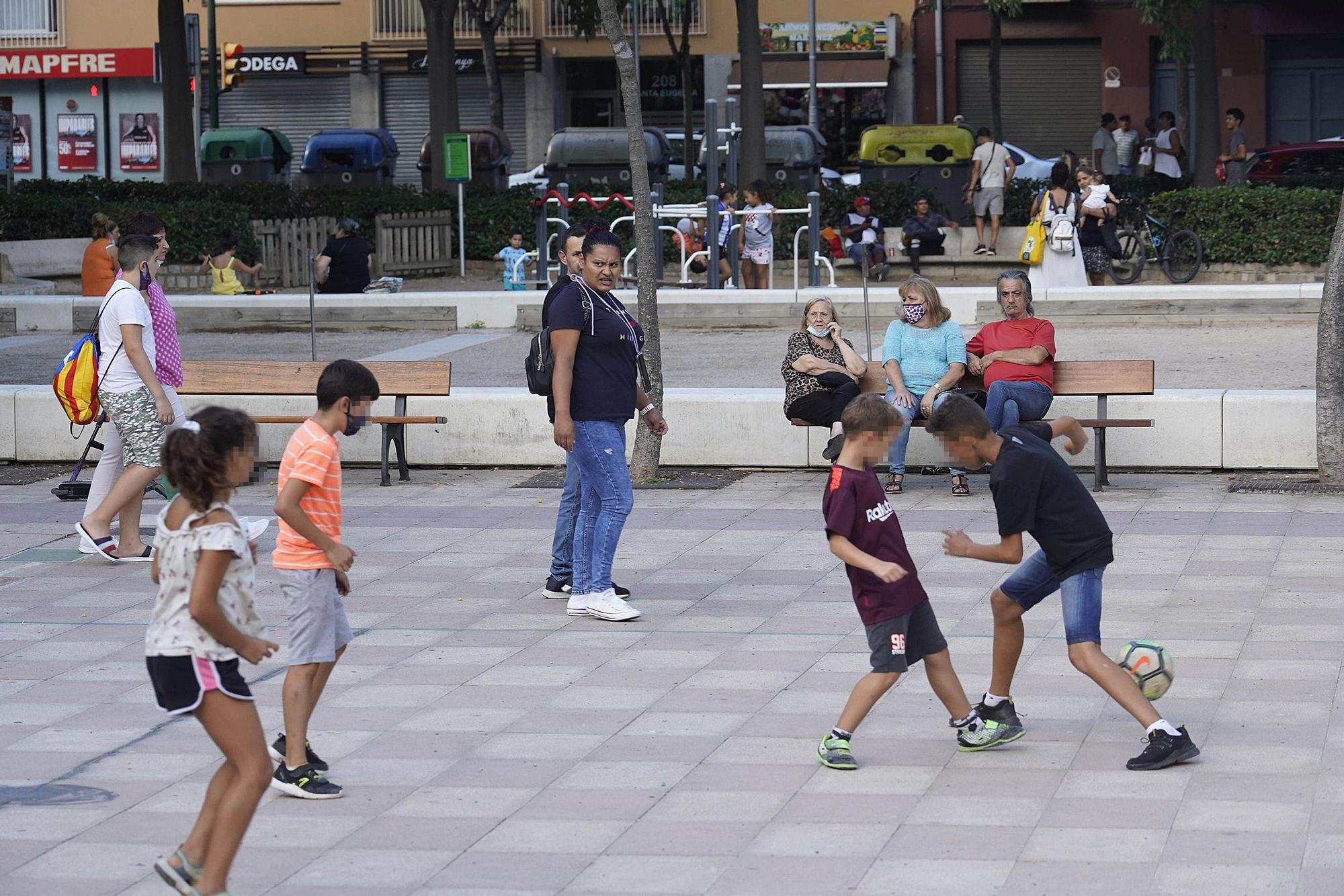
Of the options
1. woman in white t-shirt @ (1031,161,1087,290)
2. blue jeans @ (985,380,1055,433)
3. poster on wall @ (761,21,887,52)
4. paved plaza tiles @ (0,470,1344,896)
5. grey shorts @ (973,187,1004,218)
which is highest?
poster on wall @ (761,21,887,52)

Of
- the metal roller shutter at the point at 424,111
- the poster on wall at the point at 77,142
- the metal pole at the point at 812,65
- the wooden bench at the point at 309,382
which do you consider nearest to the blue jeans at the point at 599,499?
the wooden bench at the point at 309,382

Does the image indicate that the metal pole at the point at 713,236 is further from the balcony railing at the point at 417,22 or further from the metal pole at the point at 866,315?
the balcony railing at the point at 417,22

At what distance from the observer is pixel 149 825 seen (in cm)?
567

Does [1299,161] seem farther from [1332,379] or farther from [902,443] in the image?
[902,443]

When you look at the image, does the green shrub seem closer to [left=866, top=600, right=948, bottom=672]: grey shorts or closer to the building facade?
the building facade

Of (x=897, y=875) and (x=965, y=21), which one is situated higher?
(x=965, y=21)

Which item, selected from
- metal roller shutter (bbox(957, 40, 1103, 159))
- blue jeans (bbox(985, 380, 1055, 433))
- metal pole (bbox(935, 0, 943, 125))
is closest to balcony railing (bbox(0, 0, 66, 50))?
metal pole (bbox(935, 0, 943, 125))

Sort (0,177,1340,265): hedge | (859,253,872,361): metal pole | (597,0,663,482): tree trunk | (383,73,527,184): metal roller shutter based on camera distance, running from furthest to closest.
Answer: (383,73,527,184): metal roller shutter → (0,177,1340,265): hedge → (859,253,872,361): metal pole → (597,0,663,482): tree trunk

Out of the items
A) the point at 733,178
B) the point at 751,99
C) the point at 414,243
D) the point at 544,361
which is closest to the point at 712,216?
the point at 733,178

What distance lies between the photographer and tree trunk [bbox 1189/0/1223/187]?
26.3 metres

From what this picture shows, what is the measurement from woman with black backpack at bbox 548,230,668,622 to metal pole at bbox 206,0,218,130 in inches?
1397

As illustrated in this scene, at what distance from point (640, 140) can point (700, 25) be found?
35.8 meters

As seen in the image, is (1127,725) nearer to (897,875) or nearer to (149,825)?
(897,875)

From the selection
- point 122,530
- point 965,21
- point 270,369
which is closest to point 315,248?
point 270,369
